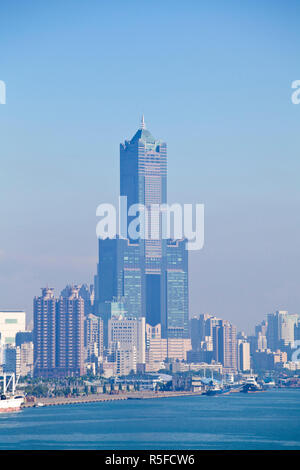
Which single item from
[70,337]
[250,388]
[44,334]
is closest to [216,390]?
[250,388]

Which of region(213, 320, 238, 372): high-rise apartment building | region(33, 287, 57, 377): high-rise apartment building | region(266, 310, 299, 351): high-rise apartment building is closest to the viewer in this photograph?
region(33, 287, 57, 377): high-rise apartment building

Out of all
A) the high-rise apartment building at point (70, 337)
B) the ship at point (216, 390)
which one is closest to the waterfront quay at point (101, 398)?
the ship at point (216, 390)

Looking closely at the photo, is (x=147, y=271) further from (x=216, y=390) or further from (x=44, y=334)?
(x=216, y=390)

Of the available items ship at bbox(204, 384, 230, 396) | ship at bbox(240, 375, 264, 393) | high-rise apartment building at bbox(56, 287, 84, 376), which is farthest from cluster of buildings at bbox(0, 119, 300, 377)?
ship at bbox(240, 375, 264, 393)

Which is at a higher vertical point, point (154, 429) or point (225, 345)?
point (225, 345)

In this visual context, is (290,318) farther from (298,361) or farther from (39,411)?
(39,411)

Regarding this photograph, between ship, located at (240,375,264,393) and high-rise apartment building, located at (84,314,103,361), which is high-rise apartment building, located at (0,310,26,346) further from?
ship, located at (240,375,264,393)
